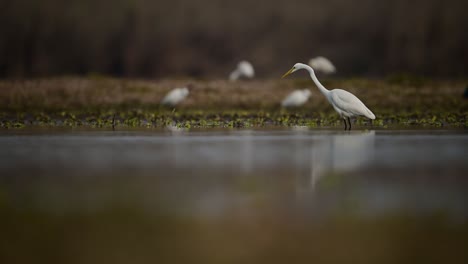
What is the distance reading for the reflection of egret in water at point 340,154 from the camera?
9945 millimetres

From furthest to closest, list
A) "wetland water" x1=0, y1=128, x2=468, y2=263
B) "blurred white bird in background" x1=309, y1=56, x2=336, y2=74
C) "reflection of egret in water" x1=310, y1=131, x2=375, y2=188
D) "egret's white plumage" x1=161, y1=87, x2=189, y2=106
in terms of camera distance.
→ "blurred white bird in background" x1=309, y1=56, x2=336, y2=74 < "egret's white plumage" x1=161, y1=87, x2=189, y2=106 < "reflection of egret in water" x1=310, y1=131, x2=375, y2=188 < "wetland water" x1=0, y1=128, x2=468, y2=263

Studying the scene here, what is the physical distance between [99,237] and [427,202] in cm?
317

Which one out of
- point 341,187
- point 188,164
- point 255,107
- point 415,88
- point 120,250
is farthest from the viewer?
point 415,88

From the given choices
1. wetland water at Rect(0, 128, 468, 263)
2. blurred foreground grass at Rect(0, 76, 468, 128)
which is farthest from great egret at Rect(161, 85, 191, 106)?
wetland water at Rect(0, 128, 468, 263)

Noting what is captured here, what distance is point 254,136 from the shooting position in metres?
15.8

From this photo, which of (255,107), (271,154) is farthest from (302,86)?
(271,154)

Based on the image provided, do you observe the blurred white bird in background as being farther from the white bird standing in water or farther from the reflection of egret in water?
the reflection of egret in water

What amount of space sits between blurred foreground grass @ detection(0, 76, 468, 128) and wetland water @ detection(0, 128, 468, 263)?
9.28 m

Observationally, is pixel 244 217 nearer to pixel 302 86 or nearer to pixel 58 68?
pixel 302 86

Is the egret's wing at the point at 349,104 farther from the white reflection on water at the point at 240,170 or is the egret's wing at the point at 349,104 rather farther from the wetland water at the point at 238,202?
the wetland water at the point at 238,202

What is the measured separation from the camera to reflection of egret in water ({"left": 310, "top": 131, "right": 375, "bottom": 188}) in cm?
995

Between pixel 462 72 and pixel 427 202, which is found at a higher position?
pixel 462 72

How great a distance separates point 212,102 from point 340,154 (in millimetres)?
15811

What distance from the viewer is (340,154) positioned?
11.8 meters
